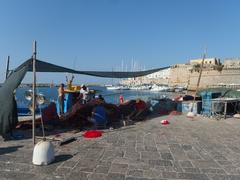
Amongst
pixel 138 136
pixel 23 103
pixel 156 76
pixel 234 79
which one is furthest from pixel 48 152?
pixel 156 76

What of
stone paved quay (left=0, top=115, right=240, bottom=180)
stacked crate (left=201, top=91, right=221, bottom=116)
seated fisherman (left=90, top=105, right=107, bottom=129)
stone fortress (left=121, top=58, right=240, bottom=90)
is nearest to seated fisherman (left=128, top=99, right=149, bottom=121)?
seated fisherman (left=90, top=105, right=107, bottom=129)

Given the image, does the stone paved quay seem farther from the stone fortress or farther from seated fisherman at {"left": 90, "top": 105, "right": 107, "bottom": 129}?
the stone fortress

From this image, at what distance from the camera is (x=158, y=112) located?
37.6 ft

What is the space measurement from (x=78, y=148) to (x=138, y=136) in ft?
6.24

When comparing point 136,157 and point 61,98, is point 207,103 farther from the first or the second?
point 136,157

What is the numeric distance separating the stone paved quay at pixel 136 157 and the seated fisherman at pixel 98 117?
775mm

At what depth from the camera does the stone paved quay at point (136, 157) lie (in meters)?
3.76

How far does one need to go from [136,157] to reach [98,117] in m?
3.12

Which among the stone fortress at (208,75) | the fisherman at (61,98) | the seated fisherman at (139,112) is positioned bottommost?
the seated fisherman at (139,112)

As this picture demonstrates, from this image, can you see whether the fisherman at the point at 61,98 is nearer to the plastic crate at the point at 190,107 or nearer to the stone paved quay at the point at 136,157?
the stone paved quay at the point at 136,157

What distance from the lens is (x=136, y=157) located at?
457cm

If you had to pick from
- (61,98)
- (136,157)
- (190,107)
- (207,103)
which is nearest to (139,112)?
(190,107)

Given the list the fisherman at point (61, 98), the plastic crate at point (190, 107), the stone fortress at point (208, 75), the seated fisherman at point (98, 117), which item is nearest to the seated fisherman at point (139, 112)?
the seated fisherman at point (98, 117)

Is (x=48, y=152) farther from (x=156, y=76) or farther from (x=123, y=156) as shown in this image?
(x=156, y=76)
